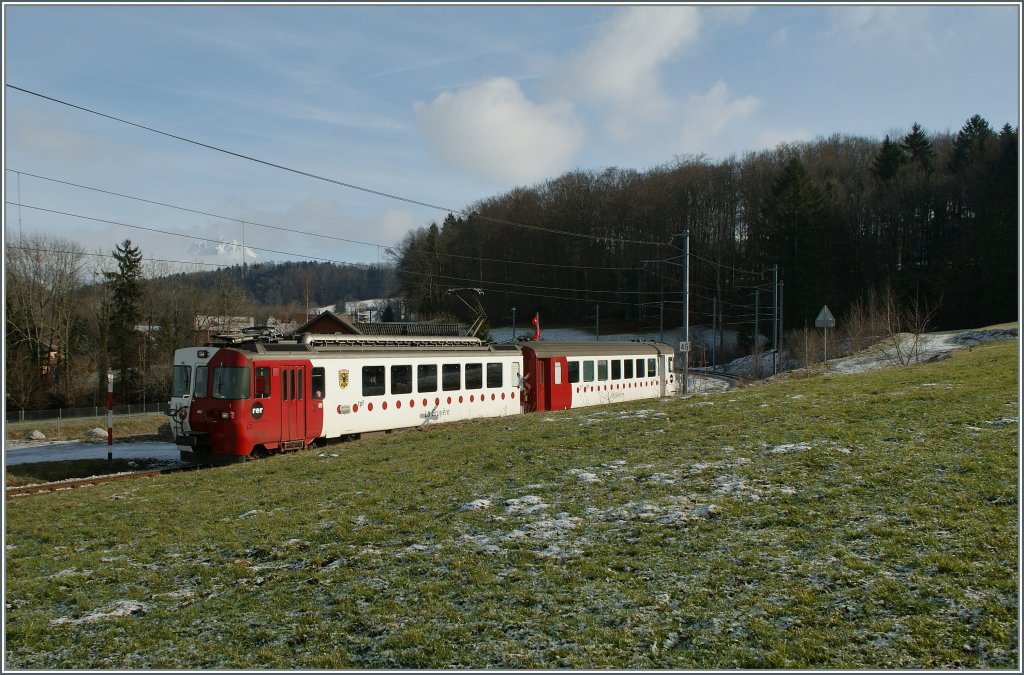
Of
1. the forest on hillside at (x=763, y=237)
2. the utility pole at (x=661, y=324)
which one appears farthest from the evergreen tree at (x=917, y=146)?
the utility pole at (x=661, y=324)

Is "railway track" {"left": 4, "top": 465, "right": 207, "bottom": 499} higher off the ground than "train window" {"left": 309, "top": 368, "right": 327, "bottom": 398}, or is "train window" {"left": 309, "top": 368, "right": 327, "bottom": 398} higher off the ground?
"train window" {"left": 309, "top": 368, "right": 327, "bottom": 398}

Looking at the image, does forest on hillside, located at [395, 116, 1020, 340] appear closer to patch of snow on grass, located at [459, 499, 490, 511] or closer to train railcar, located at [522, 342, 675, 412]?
train railcar, located at [522, 342, 675, 412]

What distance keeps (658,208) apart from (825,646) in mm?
75421

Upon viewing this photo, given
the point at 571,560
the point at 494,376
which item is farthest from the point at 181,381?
the point at 571,560

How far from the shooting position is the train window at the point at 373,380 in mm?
18078

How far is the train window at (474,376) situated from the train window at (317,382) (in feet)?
17.3

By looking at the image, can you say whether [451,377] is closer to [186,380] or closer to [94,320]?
[186,380]

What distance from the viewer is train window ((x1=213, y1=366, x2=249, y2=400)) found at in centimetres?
1547

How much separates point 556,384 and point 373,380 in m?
8.02

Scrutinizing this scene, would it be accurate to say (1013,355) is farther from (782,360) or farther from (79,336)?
(79,336)

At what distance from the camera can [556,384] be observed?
80.4 ft

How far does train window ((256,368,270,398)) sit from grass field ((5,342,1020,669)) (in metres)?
3.35

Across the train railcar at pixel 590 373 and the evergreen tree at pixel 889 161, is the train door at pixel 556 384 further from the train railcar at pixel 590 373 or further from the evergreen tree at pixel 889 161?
the evergreen tree at pixel 889 161

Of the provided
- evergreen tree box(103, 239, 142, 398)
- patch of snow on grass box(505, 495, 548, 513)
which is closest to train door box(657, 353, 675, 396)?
patch of snow on grass box(505, 495, 548, 513)
